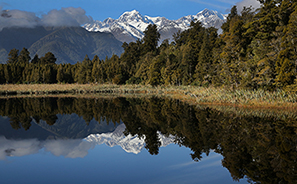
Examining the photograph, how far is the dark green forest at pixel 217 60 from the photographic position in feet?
73.9

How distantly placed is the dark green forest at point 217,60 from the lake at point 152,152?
10266 millimetres

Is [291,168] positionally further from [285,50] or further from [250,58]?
[250,58]

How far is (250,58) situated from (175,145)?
70.9 feet

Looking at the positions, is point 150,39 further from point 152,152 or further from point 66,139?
point 152,152

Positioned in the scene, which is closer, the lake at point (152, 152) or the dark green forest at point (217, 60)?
the lake at point (152, 152)

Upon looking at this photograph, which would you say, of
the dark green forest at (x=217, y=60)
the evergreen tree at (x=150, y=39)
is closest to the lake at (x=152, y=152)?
→ the dark green forest at (x=217, y=60)

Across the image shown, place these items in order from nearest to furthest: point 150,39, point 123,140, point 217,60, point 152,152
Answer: point 152,152 → point 123,140 → point 217,60 → point 150,39

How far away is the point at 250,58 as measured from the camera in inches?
1105

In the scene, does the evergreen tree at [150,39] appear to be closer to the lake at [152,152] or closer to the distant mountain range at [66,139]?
the distant mountain range at [66,139]

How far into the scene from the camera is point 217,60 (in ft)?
138

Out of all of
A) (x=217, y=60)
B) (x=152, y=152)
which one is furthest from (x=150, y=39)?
(x=152, y=152)

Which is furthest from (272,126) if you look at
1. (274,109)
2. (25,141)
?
(25,141)

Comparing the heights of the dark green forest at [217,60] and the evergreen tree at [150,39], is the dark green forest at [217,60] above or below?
below

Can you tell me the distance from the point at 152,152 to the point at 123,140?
2.12 m
